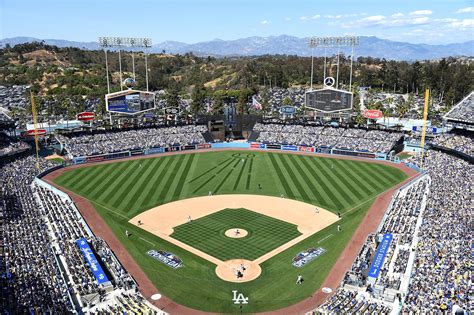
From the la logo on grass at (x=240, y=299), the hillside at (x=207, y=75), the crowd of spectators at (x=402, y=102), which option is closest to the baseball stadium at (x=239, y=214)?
the la logo on grass at (x=240, y=299)

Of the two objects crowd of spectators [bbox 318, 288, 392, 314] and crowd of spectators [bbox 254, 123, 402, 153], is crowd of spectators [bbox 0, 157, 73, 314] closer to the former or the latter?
crowd of spectators [bbox 318, 288, 392, 314]

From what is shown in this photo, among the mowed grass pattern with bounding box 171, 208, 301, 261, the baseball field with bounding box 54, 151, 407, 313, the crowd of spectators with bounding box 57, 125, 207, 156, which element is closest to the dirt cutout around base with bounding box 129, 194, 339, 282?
the baseball field with bounding box 54, 151, 407, 313

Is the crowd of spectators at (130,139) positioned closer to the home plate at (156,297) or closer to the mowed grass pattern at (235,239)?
the mowed grass pattern at (235,239)

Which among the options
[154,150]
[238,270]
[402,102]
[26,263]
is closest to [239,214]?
[238,270]

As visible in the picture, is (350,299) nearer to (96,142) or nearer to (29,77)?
(96,142)

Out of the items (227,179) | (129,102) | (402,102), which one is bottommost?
(227,179)

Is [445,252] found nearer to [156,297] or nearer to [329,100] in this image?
[156,297]

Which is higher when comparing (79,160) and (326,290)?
(79,160)
